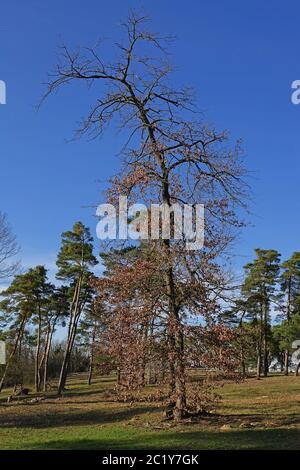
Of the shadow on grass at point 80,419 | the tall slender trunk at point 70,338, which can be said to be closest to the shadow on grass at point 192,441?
the shadow on grass at point 80,419

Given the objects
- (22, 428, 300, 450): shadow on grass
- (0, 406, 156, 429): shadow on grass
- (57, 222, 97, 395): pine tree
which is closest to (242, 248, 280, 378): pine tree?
(57, 222, 97, 395): pine tree

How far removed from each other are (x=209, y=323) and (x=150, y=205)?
3840mm

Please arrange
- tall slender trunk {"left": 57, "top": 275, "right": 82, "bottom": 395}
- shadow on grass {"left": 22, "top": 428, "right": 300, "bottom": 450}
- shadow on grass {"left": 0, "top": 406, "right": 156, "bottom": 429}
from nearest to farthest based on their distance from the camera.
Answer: shadow on grass {"left": 22, "top": 428, "right": 300, "bottom": 450}, shadow on grass {"left": 0, "top": 406, "right": 156, "bottom": 429}, tall slender trunk {"left": 57, "top": 275, "right": 82, "bottom": 395}

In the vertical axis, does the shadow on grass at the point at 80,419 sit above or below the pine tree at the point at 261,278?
below

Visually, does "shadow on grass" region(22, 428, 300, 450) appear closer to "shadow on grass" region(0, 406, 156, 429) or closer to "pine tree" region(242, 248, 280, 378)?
"shadow on grass" region(0, 406, 156, 429)

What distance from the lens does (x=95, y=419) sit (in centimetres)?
1942

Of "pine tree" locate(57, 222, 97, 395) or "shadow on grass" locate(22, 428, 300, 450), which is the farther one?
"pine tree" locate(57, 222, 97, 395)

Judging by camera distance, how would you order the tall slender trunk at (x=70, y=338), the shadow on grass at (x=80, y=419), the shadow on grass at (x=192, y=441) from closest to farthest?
the shadow on grass at (x=192, y=441) < the shadow on grass at (x=80, y=419) < the tall slender trunk at (x=70, y=338)

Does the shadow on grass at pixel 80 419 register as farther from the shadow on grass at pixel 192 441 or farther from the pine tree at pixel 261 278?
the pine tree at pixel 261 278

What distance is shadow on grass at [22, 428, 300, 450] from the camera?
33.0 feet

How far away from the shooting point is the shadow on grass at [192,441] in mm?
10070

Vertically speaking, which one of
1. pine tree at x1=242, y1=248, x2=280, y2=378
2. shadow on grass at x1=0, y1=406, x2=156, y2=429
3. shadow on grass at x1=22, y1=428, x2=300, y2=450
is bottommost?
shadow on grass at x1=0, y1=406, x2=156, y2=429
